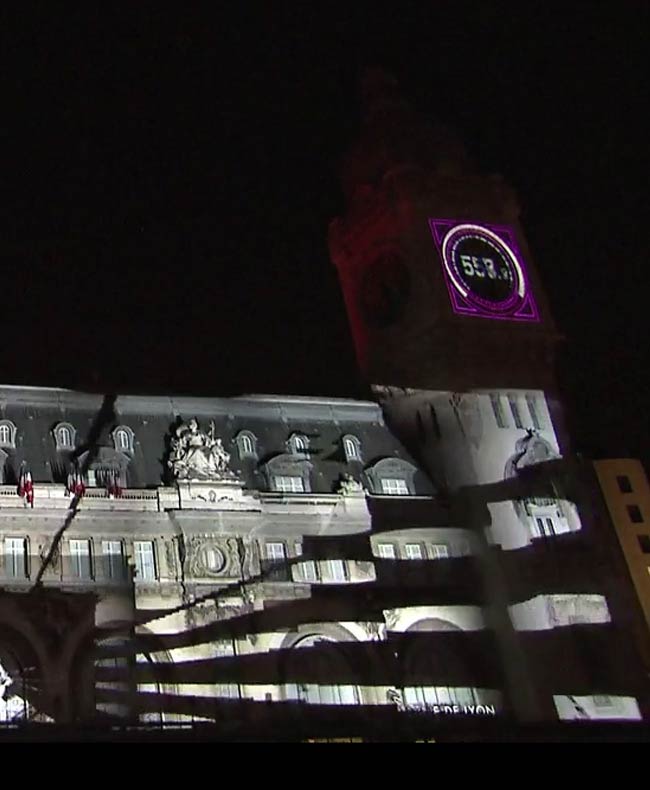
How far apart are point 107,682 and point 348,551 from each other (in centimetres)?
922

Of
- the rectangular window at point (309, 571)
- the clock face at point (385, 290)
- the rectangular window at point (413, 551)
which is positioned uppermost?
the clock face at point (385, 290)

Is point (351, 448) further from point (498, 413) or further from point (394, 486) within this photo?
point (498, 413)

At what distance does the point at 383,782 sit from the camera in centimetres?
2089

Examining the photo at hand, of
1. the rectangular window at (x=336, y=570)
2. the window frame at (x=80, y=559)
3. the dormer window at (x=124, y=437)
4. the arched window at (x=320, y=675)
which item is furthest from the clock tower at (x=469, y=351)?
the window frame at (x=80, y=559)

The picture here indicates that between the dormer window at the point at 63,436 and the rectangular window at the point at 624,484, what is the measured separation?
22850 millimetres

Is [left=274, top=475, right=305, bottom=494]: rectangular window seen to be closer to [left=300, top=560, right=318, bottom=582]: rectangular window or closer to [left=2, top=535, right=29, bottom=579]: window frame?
[left=300, top=560, right=318, bottom=582]: rectangular window

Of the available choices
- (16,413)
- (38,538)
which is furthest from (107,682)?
(16,413)

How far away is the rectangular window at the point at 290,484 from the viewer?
35.3 m

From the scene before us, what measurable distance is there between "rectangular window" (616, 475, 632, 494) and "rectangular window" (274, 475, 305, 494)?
15664mm

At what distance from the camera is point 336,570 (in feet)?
109

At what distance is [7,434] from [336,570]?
36.9 feet

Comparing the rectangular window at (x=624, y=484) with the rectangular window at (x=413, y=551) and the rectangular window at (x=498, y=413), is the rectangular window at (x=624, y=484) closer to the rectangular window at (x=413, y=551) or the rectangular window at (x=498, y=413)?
the rectangular window at (x=498, y=413)

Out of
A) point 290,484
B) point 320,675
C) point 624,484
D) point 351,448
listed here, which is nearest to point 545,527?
point 351,448

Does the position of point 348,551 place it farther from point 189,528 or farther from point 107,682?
→ point 107,682
